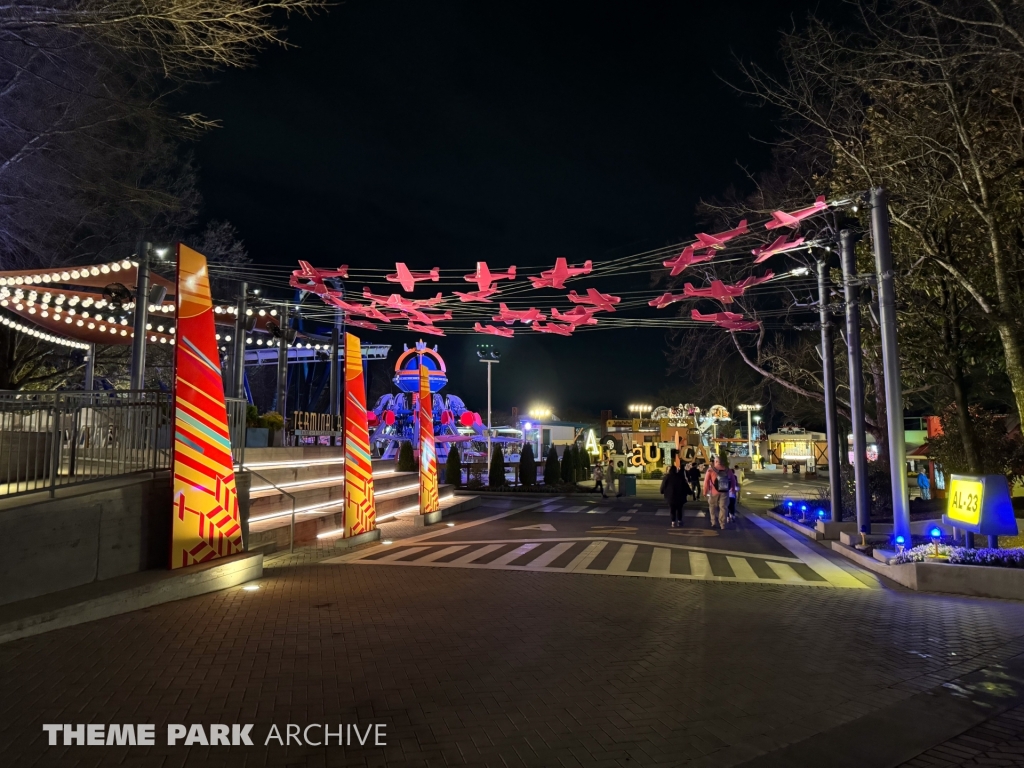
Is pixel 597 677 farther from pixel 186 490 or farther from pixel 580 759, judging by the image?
pixel 186 490

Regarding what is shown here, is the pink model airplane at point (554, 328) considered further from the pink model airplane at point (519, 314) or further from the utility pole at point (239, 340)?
the utility pole at point (239, 340)

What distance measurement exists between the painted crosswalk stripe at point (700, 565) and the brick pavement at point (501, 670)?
1.46m

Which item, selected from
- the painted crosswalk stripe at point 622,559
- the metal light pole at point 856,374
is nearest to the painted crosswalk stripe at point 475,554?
the painted crosswalk stripe at point 622,559

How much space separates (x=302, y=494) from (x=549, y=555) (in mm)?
5687

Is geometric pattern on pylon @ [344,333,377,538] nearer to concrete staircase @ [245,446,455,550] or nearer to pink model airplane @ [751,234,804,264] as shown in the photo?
concrete staircase @ [245,446,455,550]

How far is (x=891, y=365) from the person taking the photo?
407 inches

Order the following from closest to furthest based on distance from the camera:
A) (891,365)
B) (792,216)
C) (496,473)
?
1. (792,216)
2. (891,365)
3. (496,473)

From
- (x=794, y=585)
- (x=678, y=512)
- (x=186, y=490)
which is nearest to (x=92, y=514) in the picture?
(x=186, y=490)

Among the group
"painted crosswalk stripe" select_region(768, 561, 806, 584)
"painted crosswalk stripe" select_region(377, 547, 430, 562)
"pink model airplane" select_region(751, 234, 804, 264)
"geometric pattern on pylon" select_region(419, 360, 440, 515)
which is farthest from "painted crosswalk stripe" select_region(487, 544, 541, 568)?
"pink model airplane" select_region(751, 234, 804, 264)

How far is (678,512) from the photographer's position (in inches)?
648

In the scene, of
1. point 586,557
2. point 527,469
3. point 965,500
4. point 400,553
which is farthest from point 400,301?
point 527,469

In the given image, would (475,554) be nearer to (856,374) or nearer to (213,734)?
(213,734)

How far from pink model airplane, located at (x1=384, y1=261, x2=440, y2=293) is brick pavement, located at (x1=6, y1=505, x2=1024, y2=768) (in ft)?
19.4

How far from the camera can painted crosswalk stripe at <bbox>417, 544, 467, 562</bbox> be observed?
11.0 metres
